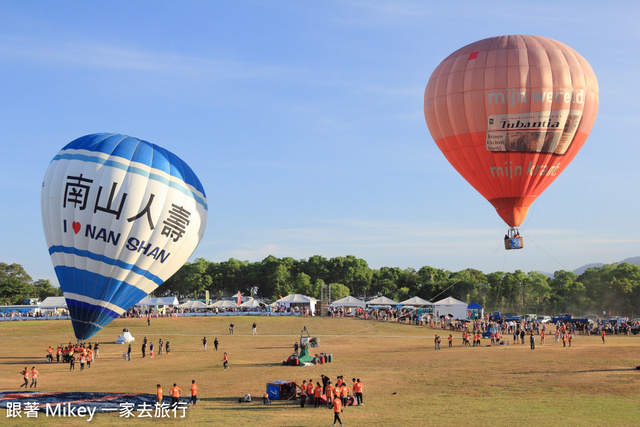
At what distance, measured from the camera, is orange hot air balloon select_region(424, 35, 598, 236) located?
3759cm

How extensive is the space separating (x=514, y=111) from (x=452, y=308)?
44.9 m

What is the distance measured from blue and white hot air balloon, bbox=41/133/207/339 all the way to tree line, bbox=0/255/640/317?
93.7 meters

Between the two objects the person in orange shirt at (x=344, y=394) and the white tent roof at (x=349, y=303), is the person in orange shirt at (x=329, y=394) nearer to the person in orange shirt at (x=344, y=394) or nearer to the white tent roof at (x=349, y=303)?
the person in orange shirt at (x=344, y=394)

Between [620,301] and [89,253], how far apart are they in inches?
4947

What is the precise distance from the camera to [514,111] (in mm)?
37719

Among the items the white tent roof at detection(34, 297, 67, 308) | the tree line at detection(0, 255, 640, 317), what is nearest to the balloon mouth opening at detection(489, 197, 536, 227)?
the white tent roof at detection(34, 297, 67, 308)

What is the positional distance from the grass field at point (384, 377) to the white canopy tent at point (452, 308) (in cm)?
1255

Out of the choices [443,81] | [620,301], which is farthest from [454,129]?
[620,301]

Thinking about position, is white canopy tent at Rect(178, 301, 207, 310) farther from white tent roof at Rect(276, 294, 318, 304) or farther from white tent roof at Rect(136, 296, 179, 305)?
white tent roof at Rect(276, 294, 318, 304)

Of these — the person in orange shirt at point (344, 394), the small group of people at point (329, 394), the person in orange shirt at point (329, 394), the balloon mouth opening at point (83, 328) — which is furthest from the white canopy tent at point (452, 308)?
the person in orange shirt at point (329, 394)

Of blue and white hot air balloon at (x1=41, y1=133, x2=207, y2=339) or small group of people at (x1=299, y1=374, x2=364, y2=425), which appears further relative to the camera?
blue and white hot air balloon at (x1=41, y1=133, x2=207, y2=339)

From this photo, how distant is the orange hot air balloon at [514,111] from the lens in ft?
123

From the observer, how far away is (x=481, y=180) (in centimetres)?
4066

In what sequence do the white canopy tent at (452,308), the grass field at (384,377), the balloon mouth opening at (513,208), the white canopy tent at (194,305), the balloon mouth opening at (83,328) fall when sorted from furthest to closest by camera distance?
the white canopy tent at (194,305), the white canopy tent at (452,308), the balloon mouth opening at (513,208), the balloon mouth opening at (83,328), the grass field at (384,377)
